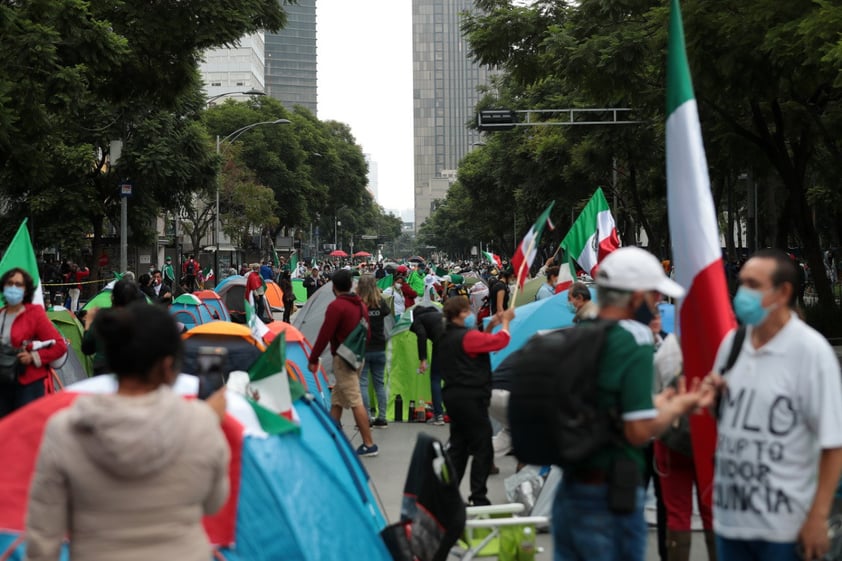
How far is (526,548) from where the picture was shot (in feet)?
20.1

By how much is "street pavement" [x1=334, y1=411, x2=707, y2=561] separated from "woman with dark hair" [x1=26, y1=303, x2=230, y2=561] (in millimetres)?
3569

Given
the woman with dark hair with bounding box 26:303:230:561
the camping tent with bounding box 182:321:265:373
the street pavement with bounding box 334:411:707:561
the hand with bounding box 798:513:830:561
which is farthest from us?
the camping tent with bounding box 182:321:265:373

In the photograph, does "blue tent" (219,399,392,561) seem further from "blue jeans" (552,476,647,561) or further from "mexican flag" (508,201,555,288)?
"mexican flag" (508,201,555,288)

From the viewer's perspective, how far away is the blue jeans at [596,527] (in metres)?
3.73

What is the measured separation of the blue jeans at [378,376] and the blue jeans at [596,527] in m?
8.05

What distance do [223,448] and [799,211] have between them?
2066 centimetres

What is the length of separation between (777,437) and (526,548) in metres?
2.54

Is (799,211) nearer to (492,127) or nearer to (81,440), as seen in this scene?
(492,127)

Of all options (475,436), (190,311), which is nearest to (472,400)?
(475,436)

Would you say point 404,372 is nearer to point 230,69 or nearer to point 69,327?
point 69,327

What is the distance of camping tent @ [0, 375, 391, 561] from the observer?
4.75 meters

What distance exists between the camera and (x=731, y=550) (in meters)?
3.93

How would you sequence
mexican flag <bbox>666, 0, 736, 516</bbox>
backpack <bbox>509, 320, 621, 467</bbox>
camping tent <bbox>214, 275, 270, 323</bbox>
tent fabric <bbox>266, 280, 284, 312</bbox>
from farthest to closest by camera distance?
tent fabric <bbox>266, 280, 284, 312</bbox> → camping tent <bbox>214, 275, 270, 323</bbox> → mexican flag <bbox>666, 0, 736, 516</bbox> → backpack <bbox>509, 320, 621, 467</bbox>

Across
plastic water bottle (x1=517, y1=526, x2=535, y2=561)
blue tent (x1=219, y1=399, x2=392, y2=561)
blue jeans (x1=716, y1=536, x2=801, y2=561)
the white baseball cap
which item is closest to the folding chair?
plastic water bottle (x1=517, y1=526, x2=535, y2=561)
